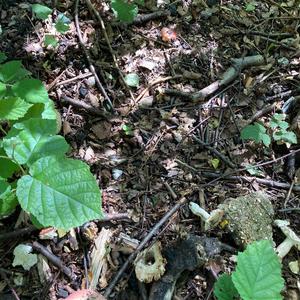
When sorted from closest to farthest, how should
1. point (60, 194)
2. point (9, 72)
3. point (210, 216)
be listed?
point (60, 194) < point (9, 72) < point (210, 216)

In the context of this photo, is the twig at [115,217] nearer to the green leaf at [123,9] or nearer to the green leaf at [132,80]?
the green leaf at [132,80]

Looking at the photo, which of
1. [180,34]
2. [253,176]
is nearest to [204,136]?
[253,176]

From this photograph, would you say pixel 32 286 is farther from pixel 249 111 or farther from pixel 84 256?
pixel 249 111

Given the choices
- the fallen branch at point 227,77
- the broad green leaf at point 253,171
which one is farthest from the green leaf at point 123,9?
the broad green leaf at point 253,171

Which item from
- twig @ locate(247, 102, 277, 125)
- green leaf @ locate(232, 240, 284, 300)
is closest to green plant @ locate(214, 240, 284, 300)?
green leaf @ locate(232, 240, 284, 300)

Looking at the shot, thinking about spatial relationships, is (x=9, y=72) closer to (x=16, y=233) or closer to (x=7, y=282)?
(x=16, y=233)

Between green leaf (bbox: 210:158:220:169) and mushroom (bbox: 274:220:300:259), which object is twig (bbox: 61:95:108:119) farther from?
mushroom (bbox: 274:220:300:259)

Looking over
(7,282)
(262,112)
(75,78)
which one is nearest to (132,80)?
(75,78)
